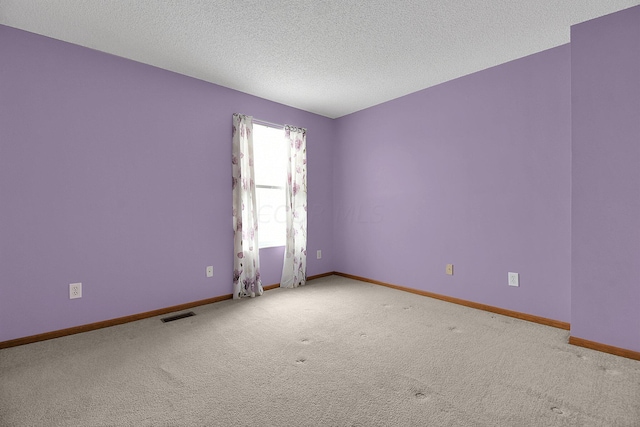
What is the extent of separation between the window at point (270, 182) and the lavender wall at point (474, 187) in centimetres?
109

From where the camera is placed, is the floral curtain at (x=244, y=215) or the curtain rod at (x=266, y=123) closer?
the floral curtain at (x=244, y=215)

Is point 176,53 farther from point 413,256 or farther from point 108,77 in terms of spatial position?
point 413,256

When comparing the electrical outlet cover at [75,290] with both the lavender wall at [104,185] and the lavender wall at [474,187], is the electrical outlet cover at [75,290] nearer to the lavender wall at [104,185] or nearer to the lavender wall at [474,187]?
the lavender wall at [104,185]

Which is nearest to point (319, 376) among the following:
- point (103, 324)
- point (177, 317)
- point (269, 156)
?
point (177, 317)

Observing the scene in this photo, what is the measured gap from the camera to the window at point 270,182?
3.93m

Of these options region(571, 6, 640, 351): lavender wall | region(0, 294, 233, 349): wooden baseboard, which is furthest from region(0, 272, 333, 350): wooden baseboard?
region(571, 6, 640, 351): lavender wall

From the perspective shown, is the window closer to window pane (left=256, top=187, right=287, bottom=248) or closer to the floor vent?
window pane (left=256, top=187, right=287, bottom=248)

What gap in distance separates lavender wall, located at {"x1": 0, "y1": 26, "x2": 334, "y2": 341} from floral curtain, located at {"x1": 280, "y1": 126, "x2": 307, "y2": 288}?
819 millimetres

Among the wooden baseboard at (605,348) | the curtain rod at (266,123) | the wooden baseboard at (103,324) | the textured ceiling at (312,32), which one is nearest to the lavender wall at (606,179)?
the wooden baseboard at (605,348)

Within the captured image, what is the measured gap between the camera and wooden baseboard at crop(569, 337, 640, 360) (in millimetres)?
2086

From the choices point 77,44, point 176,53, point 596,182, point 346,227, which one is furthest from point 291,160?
point 596,182

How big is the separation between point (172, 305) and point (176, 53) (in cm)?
250

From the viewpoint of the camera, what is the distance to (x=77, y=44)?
2.58 m

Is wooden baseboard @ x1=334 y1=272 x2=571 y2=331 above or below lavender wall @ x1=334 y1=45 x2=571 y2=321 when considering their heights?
below
